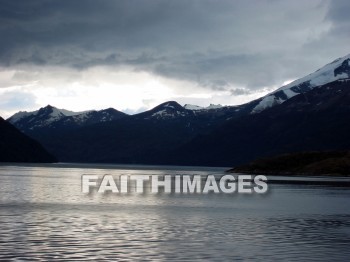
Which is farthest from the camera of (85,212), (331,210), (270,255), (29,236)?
(331,210)

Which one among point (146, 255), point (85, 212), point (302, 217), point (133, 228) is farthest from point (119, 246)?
point (302, 217)

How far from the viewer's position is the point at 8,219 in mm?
72625

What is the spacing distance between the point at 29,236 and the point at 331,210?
56677 millimetres

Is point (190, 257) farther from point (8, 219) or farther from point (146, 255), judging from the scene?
point (8, 219)

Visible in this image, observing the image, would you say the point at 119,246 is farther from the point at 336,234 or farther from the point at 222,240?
the point at 336,234

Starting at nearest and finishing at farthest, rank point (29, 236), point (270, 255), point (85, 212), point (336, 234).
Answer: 1. point (270, 255)
2. point (29, 236)
3. point (336, 234)
4. point (85, 212)

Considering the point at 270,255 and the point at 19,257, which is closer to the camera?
the point at 19,257

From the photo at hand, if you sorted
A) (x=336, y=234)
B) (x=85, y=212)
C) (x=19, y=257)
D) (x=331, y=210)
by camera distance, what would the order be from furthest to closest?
(x=331, y=210)
(x=85, y=212)
(x=336, y=234)
(x=19, y=257)

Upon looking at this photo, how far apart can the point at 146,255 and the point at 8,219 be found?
1154 inches

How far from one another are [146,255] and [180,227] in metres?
20.4

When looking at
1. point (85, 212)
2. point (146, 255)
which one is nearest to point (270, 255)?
point (146, 255)

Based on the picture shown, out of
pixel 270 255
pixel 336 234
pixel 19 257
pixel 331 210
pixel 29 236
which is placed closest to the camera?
pixel 19 257

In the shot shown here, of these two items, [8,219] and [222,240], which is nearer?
[222,240]

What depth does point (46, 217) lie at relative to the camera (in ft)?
252
